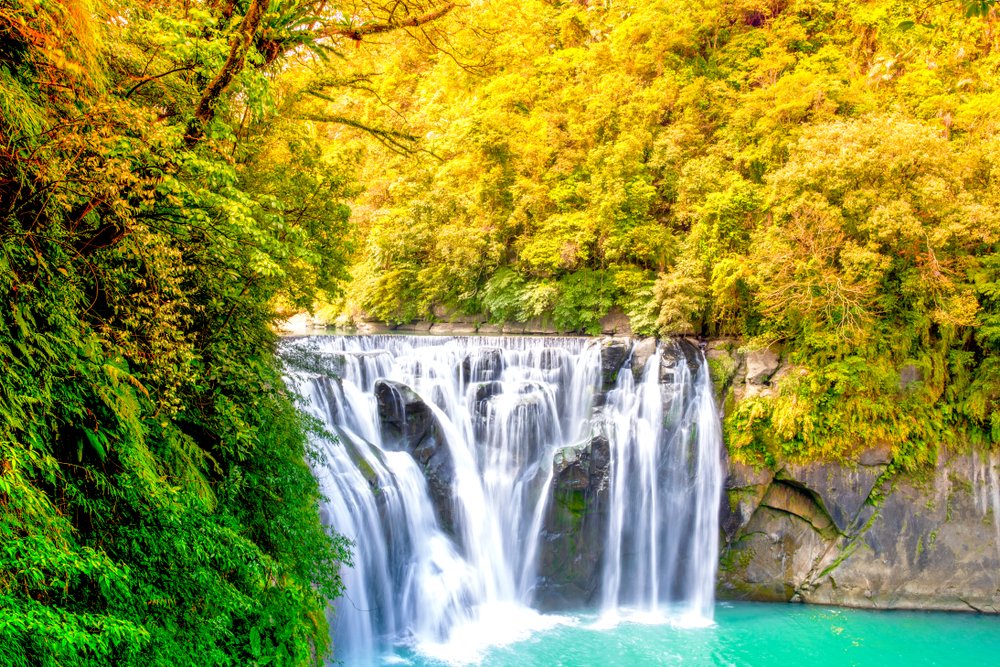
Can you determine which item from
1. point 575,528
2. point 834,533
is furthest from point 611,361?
→ point 834,533

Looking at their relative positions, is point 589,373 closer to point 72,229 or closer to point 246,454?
point 246,454

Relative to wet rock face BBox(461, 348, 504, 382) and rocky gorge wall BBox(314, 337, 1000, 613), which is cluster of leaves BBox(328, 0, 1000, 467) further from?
wet rock face BBox(461, 348, 504, 382)

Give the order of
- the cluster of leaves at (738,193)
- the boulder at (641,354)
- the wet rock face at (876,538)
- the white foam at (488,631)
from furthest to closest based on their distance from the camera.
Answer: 1. the boulder at (641,354)
2. the wet rock face at (876,538)
3. the cluster of leaves at (738,193)
4. the white foam at (488,631)

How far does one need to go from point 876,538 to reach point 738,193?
760 cm

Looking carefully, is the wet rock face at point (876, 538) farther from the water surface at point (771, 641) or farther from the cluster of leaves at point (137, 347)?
the cluster of leaves at point (137, 347)

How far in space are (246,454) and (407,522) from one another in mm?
5325

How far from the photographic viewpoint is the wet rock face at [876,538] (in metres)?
10.2

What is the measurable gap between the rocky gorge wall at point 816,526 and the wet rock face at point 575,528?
0.06ft

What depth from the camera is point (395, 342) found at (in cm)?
1461

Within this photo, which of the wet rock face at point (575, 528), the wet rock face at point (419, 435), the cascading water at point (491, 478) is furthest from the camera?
the wet rock face at point (575, 528)

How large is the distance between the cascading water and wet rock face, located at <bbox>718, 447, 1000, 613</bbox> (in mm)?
1168

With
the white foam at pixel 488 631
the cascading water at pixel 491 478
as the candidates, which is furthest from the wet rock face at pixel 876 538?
the white foam at pixel 488 631

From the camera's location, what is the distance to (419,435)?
1078 cm

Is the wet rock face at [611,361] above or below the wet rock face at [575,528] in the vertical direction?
above
